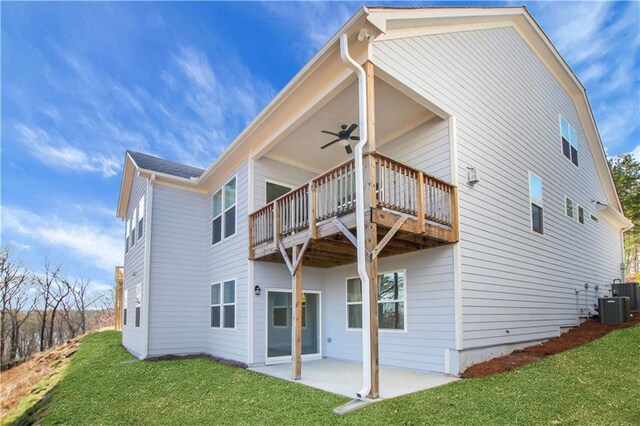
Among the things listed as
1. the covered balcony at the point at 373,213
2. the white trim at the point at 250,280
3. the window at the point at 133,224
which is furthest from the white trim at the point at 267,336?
the window at the point at 133,224

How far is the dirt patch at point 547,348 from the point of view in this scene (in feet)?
22.0

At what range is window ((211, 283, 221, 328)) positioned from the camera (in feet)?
35.6

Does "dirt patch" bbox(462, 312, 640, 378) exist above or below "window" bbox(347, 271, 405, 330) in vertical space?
below

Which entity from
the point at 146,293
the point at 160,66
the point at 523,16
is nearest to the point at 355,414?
the point at 146,293

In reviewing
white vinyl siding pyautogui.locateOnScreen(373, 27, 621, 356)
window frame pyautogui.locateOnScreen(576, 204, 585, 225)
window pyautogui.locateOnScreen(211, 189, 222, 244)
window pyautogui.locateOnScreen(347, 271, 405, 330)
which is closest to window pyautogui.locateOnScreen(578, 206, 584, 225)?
window frame pyautogui.locateOnScreen(576, 204, 585, 225)

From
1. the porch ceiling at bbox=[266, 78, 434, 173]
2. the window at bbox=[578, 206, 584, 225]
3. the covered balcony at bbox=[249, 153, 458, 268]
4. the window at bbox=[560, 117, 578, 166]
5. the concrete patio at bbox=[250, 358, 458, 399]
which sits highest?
the window at bbox=[560, 117, 578, 166]

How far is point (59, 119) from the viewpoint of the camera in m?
23.8

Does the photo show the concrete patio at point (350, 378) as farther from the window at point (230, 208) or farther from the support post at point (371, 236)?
the window at point (230, 208)

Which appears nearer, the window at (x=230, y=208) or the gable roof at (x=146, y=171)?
the window at (x=230, y=208)

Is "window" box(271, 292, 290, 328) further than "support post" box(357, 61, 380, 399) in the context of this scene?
Yes

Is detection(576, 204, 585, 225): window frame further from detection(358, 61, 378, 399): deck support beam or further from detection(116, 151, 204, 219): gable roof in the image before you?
detection(116, 151, 204, 219): gable roof

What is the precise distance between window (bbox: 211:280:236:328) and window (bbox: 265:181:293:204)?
7.72ft

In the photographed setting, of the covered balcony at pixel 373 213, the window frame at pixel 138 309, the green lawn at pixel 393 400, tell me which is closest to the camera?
the green lawn at pixel 393 400

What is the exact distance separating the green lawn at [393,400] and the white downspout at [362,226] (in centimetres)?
52
